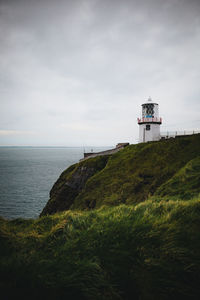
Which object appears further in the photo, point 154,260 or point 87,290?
point 154,260

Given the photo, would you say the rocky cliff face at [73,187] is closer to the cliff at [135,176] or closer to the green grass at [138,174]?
the cliff at [135,176]

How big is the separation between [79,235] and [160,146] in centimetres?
1815

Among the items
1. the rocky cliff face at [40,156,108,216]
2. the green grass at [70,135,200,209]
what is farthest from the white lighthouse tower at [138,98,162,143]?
the rocky cliff face at [40,156,108,216]

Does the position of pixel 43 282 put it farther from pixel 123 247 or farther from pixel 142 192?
pixel 142 192

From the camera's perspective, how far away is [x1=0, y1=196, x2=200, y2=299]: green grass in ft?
6.55

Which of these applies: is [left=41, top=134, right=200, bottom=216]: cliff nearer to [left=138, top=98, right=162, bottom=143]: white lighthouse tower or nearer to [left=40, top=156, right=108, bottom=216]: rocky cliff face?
[left=40, top=156, right=108, bottom=216]: rocky cliff face

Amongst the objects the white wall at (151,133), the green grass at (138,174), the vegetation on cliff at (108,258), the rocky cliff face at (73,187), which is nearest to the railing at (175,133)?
the white wall at (151,133)

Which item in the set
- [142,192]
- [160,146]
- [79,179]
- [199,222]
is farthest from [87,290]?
[79,179]

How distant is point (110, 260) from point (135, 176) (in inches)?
531

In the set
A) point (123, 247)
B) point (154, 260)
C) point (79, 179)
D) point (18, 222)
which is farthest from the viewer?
point (79, 179)

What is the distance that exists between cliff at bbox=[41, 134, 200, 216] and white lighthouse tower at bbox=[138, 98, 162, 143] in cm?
861

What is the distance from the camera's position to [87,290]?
78.0 inches

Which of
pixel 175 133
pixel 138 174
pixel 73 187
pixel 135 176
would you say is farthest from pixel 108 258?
pixel 175 133

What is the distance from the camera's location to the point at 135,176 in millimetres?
15492
